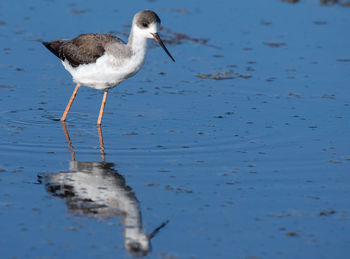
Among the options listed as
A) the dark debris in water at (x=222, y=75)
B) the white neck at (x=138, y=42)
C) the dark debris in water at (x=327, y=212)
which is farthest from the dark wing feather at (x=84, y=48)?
the dark debris in water at (x=327, y=212)

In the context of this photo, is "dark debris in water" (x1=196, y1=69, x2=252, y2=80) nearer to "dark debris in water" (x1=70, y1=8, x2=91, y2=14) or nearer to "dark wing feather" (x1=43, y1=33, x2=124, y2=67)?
"dark wing feather" (x1=43, y1=33, x2=124, y2=67)

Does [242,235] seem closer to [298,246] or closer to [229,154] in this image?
[298,246]

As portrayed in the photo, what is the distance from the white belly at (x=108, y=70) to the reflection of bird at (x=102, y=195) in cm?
146

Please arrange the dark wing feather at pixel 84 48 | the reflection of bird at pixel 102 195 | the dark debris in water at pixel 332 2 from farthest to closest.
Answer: the dark debris in water at pixel 332 2, the dark wing feather at pixel 84 48, the reflection of bird at pixel 102 195

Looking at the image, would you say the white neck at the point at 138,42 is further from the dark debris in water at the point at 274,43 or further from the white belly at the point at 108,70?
the dark debris in water at the point at 274,43

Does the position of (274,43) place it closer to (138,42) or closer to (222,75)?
(222,75)

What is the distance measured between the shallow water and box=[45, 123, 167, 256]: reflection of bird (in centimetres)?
2

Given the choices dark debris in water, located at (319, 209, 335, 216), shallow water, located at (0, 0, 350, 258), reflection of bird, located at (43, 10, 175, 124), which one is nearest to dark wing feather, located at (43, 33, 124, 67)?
reflection of bird, located at (43, 10, 175, 124)

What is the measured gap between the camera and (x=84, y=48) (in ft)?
29.5

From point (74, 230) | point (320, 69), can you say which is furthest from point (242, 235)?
point (320, 69)

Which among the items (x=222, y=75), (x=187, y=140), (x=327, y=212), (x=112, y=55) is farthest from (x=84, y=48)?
(x=327, y=212)

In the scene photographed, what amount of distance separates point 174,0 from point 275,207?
29.9 ft

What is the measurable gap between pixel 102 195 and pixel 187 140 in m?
2.07

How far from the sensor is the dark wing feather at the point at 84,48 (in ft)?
28.7
